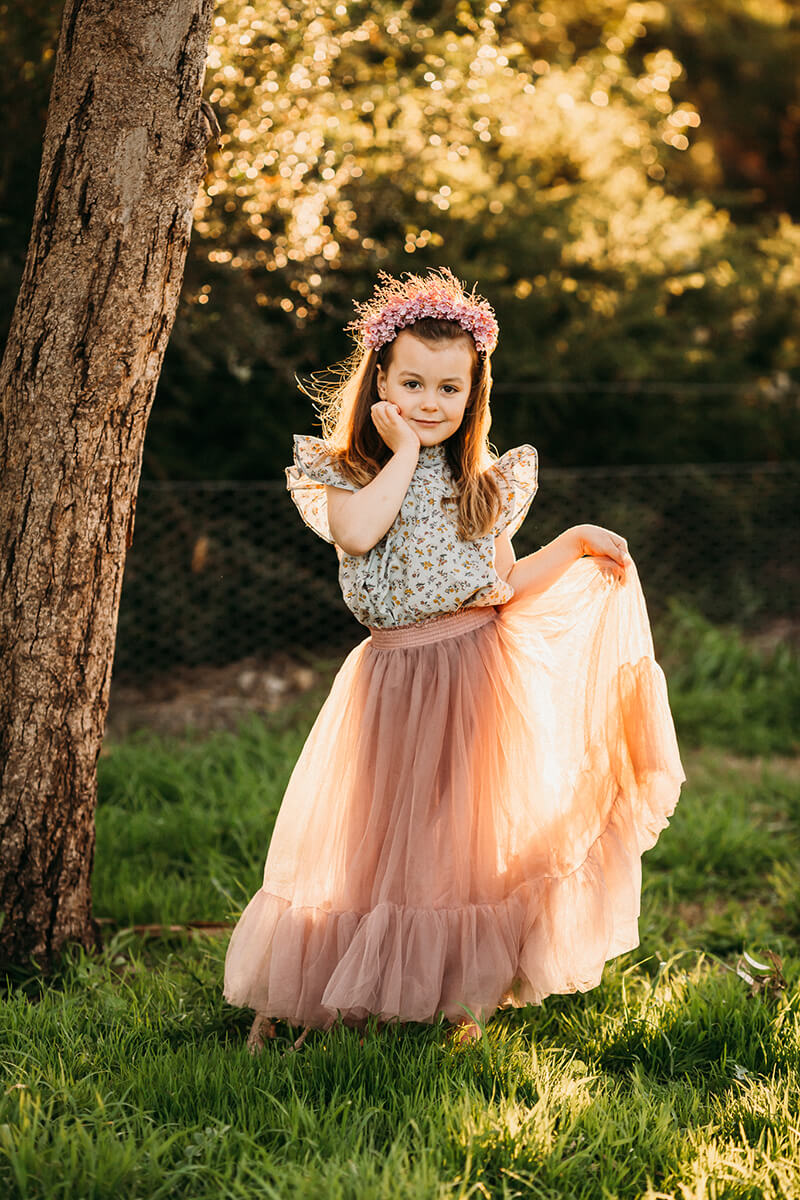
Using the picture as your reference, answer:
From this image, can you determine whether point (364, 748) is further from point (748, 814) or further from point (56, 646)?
point (748, 814)

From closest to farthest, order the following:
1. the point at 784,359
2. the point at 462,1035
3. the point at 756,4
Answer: the point at 462,1035 < the point at 784,359 < the point at 756,4

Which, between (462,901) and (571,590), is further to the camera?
(571,590)

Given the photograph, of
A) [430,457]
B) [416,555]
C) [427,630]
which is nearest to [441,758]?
[427,630]

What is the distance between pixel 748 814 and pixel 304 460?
96.5 inches

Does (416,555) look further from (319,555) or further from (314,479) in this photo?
(319,555)

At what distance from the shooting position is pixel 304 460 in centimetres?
245

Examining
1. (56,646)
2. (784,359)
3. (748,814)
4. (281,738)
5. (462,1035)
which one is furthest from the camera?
(784,359)

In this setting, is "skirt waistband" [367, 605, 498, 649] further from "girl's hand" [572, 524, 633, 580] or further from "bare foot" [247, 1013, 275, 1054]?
"bare foot" [247, 1013, 275, 1054]

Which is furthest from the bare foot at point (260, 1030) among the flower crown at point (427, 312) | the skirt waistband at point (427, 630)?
the flower crown at point (427, 312)

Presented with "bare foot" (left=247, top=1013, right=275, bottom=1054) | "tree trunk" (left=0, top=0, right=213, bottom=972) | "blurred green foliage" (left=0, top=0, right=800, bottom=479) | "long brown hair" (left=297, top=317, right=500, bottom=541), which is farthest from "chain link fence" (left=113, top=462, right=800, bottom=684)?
"bare foot" (left=247, top=1013, right=275, bottom=1054)

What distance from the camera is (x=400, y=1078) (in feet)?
7.03

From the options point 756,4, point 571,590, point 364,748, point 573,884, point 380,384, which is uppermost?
point 756,4

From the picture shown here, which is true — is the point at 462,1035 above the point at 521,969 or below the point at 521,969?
below

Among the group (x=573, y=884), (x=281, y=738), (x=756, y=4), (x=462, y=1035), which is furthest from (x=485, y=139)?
(x=756, y=4)
